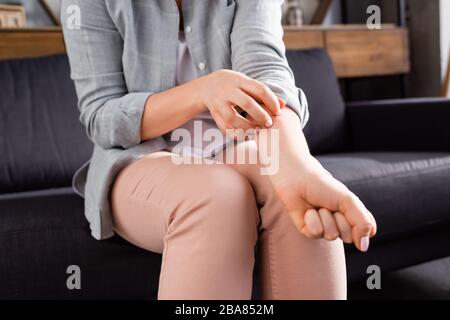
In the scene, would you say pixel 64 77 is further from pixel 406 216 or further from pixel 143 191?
pixel 406 216

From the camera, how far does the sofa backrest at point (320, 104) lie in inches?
66.0

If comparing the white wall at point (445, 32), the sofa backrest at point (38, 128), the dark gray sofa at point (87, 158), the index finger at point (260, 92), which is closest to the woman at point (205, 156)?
the index finger at point (260, 92)

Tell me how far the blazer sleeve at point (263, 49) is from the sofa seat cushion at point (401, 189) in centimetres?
39

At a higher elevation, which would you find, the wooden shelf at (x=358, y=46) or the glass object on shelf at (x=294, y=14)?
the glass object on shelf at (x=294, y=14)

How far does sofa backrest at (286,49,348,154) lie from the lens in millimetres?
1676

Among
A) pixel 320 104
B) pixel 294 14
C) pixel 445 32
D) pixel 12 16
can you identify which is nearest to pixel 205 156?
pixel 320 104

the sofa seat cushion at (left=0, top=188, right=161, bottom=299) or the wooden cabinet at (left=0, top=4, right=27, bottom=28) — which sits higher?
the wooden cabinet at (left=0, top=4, right=27, bottom=28)

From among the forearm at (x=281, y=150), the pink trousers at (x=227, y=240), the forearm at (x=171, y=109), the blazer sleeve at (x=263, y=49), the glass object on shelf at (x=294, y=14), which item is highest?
the glass object on shelf at (x=294, y=14)

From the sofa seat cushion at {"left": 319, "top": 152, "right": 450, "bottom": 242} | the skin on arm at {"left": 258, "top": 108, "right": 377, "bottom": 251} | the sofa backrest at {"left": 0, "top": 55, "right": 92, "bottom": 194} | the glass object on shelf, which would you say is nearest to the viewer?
the skin on arm at {"left": 258, "top": 108, "right": 377, "bottom": 251}

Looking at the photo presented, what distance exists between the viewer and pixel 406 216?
1221mm

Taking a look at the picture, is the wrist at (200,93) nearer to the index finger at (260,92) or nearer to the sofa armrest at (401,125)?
the index finger at (260,92)

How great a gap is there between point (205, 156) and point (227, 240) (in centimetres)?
24

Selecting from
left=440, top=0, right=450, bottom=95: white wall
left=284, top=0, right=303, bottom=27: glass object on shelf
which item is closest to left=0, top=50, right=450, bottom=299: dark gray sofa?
left=284, top=0, right=303, bottom=27: glass object on shelf

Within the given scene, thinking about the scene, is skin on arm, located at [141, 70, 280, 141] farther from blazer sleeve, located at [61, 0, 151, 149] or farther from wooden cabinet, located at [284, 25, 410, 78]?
wooden cabinet, located at [284, 25, 410, 78]
